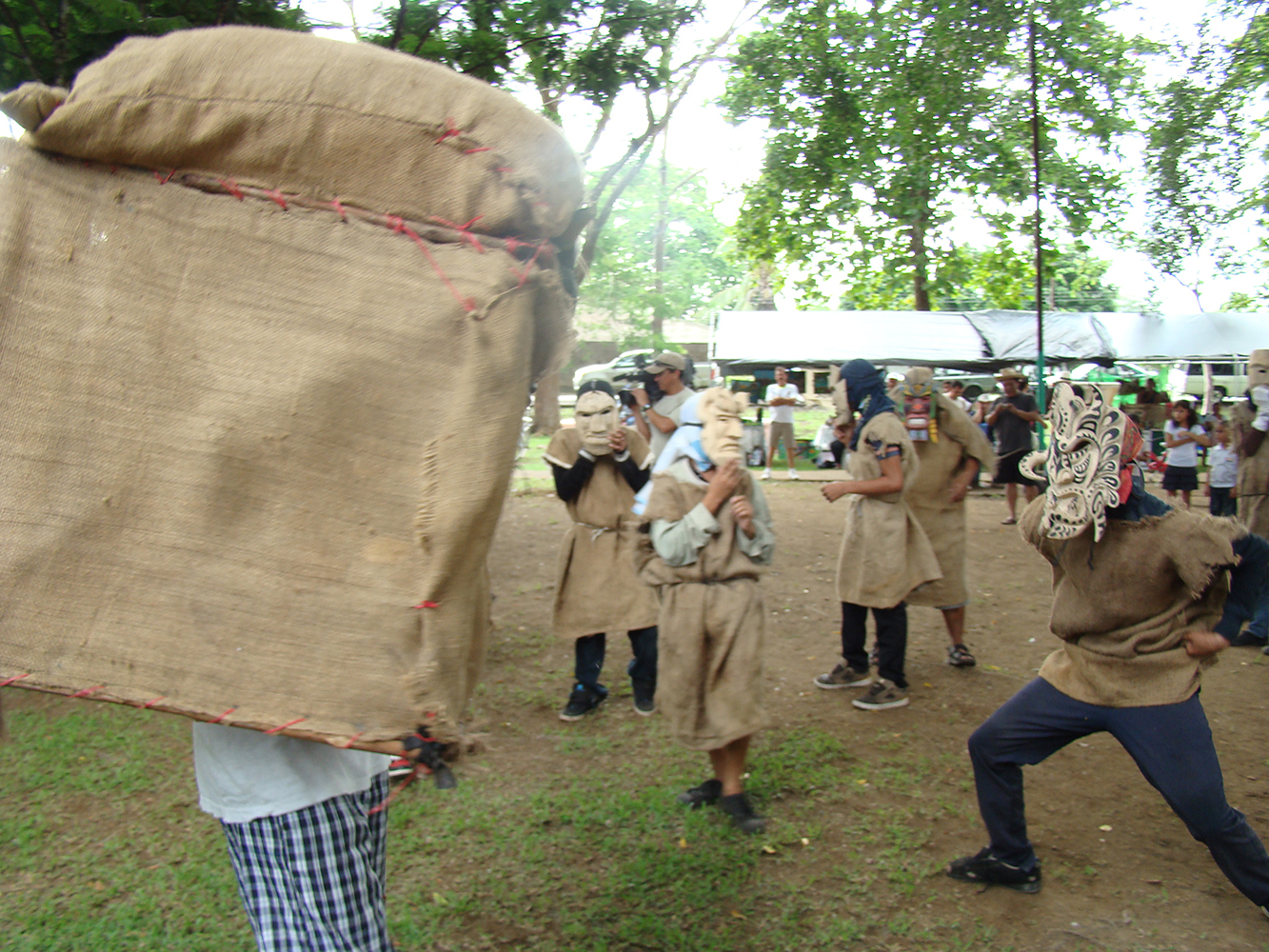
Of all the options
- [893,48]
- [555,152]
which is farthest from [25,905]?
[893,48]

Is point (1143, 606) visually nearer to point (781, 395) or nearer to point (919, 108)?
point (919, 108)

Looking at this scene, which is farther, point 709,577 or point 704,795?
point 704,795

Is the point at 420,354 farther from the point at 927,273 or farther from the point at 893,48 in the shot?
the point at 927,273

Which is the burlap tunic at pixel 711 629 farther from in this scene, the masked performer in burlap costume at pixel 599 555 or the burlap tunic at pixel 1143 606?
the masked performer in burlap costume at pixel 599 555

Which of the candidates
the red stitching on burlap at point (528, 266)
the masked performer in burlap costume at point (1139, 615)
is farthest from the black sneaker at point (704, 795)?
the red stitching on burlap at point (528, 266)

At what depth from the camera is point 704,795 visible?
419 cm

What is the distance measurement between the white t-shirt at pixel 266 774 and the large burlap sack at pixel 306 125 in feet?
3.78

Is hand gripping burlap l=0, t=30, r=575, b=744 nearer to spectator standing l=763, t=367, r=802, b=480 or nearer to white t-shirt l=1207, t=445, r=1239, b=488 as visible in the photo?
white t-shirt l=1207, t=445, r=1239, b=488

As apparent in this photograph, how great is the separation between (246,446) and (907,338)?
16.9m

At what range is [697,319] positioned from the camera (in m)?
44.1

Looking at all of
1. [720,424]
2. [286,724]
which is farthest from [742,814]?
[286,724]

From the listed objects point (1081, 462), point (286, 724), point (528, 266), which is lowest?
point (286, 724)

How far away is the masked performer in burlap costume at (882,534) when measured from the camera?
5.29 meters

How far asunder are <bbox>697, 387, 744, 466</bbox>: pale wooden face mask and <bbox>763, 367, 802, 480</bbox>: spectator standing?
12.3 m
